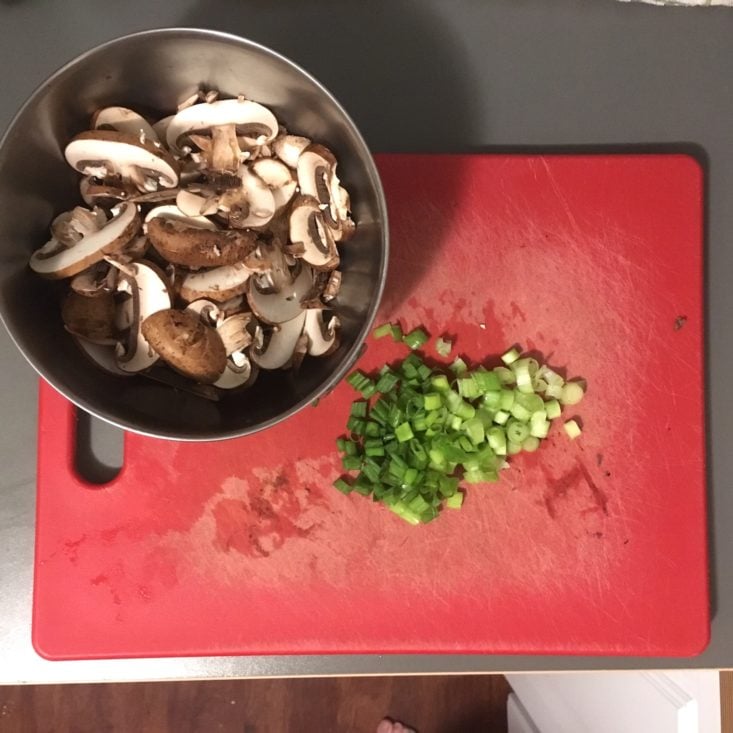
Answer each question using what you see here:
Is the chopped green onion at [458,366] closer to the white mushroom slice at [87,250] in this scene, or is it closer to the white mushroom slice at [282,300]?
the white mushroom slice at [282,300]

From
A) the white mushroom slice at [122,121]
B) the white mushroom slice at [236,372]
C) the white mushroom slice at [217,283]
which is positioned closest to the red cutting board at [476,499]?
the white mushroom slice at [236,372]

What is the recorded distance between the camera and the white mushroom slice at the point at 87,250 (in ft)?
2.99

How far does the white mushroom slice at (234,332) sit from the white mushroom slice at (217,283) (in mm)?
32

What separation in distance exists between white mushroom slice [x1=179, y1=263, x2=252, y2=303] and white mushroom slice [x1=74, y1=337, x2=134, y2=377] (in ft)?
0.42

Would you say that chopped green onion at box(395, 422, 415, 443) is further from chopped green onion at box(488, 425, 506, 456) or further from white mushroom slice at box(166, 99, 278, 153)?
white mushroom slice at box(166, 99, 278, 153)

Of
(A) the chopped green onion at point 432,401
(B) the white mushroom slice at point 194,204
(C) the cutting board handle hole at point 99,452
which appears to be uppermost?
(B) the white mushroom slice at point 194,204

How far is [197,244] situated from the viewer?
2.97 feet

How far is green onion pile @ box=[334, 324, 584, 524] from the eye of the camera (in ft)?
3.40

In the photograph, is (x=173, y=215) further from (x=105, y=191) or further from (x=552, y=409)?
(x=552, y=409)

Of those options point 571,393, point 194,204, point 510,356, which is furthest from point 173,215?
point 571,393

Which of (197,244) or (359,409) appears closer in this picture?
(197,244)

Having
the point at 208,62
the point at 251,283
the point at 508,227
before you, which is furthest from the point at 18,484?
the point at 508,227

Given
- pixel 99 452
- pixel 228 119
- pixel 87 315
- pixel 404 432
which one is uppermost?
pixel 228 119

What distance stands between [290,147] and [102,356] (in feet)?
1.21
